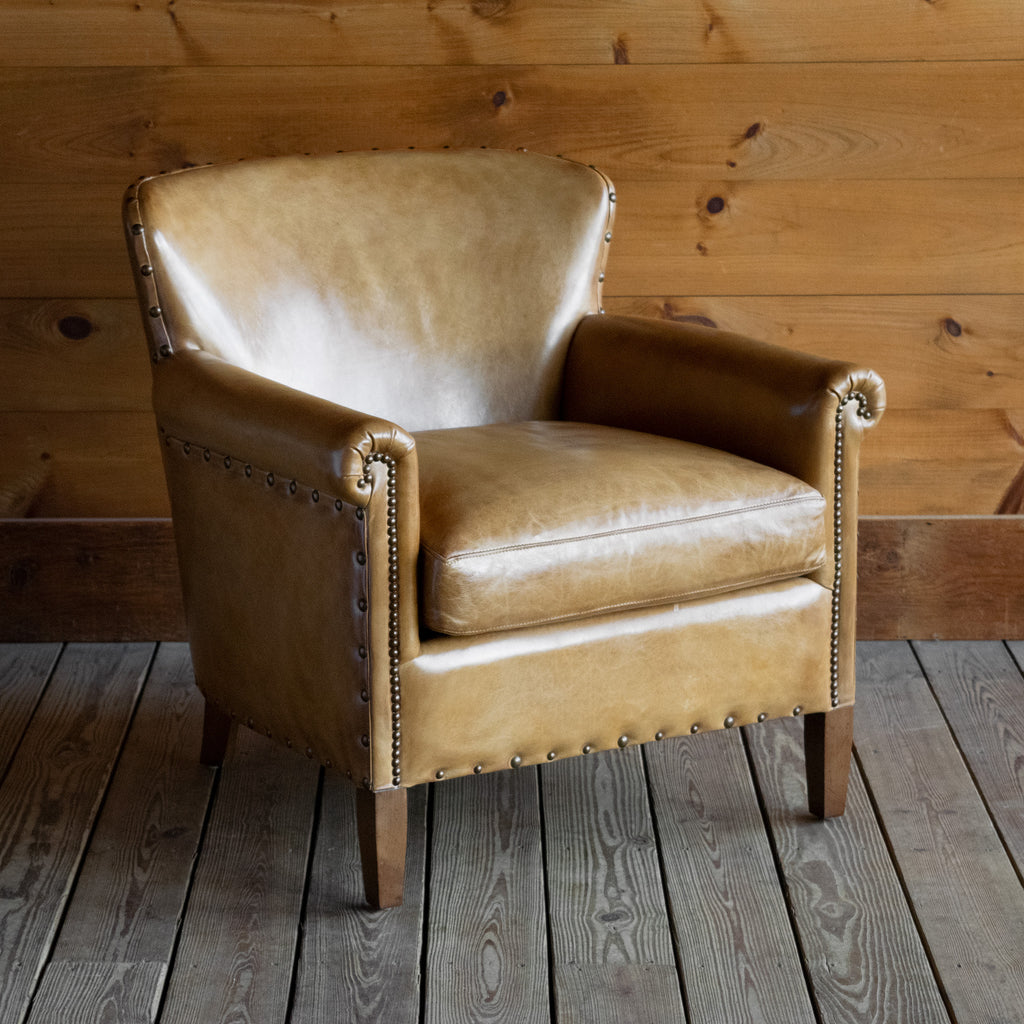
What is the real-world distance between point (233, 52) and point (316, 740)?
48.6 inches

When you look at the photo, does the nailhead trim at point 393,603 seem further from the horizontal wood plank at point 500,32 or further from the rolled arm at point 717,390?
the horizontal wood plank at point 500,32

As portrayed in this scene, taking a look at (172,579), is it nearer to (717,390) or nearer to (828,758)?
(717,390)

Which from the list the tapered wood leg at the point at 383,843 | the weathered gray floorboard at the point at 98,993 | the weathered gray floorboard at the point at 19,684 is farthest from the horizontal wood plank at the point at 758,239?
the weathered gray floorboard at the point at 98,993

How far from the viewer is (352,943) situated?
1583mm

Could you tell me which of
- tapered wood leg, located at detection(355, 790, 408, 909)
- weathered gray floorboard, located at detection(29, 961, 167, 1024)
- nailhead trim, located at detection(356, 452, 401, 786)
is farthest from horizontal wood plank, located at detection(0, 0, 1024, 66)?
weathered gray floorboard, located at detection(29, 961, 167, 1024)

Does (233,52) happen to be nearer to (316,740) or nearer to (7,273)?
(7,273)

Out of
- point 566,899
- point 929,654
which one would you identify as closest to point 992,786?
point 929,654

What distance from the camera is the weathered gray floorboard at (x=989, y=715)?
189 cm

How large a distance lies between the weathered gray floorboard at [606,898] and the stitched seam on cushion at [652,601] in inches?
14.0

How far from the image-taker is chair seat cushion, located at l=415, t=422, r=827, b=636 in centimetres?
154

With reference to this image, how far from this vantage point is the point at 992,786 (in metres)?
1.95

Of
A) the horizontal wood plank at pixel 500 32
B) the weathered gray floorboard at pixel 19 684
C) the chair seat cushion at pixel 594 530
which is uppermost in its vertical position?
the horizontal wood plank at pixel 500 32

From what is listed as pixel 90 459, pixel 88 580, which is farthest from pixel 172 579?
pixel 90 459

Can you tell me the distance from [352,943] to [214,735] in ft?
1.64
